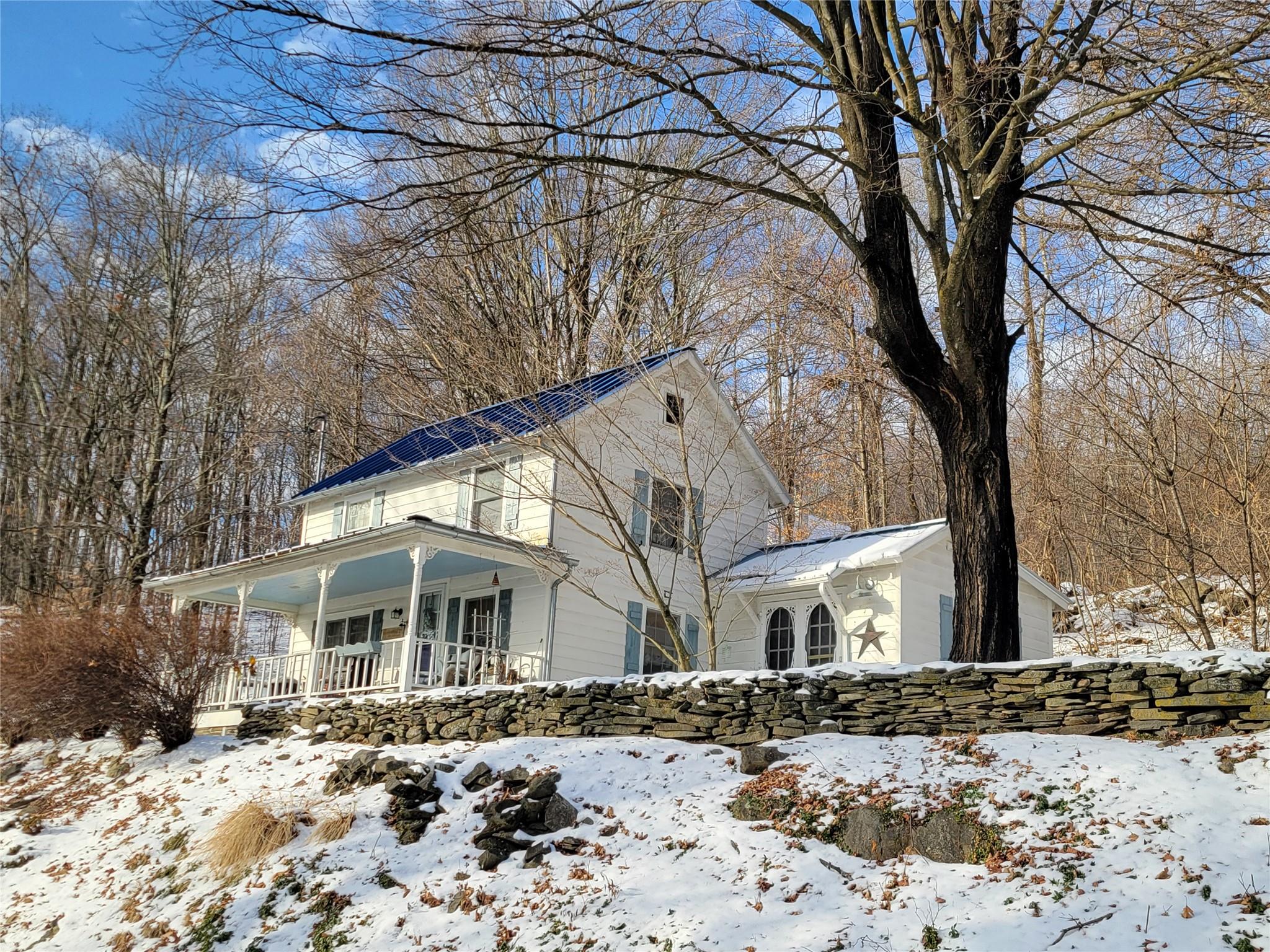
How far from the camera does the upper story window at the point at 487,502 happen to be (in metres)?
16.2

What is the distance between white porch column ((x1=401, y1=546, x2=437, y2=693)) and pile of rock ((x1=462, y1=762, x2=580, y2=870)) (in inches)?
170

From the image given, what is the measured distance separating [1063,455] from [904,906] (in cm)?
1110

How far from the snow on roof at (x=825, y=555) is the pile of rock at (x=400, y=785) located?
19.8ft

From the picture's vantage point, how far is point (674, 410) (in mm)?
16188

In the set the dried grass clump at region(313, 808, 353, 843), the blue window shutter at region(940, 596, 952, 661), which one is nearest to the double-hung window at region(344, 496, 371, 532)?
the dried grass clump at region(313, 808, 353, 843)

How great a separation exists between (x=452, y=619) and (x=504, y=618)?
134 centimetres

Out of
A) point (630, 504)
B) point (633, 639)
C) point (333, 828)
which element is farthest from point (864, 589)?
point (333, 828)

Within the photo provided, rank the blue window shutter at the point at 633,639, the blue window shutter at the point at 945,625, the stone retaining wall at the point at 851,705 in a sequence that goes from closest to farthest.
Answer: the stone retaining wall at the point at 851,705 < the blue window shutter at the point at 945,625 < the blue window shutter at the point at 633,639

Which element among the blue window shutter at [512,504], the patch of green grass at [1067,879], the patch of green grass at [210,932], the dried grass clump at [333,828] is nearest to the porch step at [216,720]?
the blue window shutter at [512,504]

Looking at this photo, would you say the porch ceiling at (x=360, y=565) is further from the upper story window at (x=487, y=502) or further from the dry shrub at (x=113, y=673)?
the dry shrub at (x=113, y=673)

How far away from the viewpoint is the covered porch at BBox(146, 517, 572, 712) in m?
14.2

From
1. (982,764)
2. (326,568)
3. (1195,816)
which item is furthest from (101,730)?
(1195,816)

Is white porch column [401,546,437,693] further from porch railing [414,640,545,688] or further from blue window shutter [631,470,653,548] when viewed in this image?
blue window shutter [631,470,653,548]

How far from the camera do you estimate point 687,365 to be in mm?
17000
